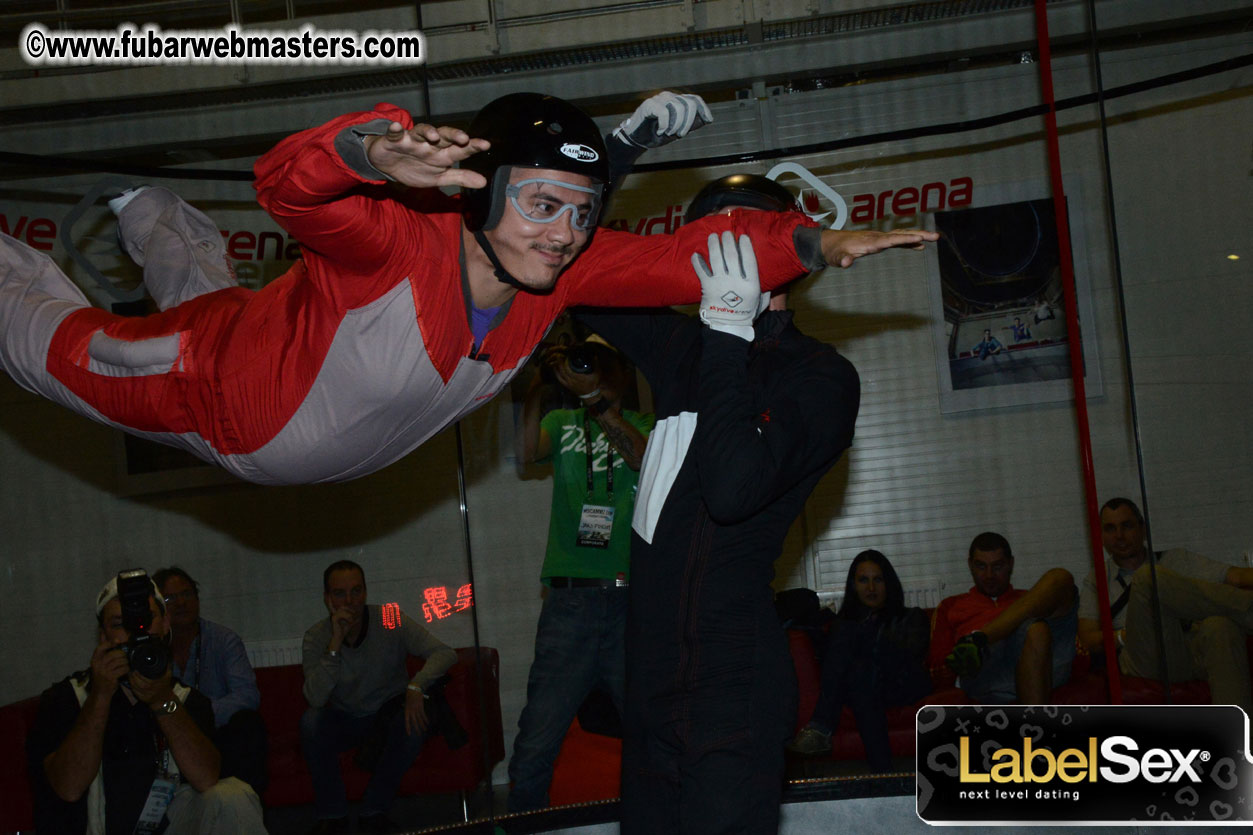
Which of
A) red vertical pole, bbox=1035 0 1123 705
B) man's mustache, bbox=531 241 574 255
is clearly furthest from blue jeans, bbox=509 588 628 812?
man's mustache, bbox=531 241 574 255

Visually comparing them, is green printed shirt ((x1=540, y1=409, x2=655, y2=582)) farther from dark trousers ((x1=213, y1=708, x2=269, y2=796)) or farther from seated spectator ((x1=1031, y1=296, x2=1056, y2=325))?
seated spectator ((x1=1031, y1=296, x2=1056, y2=325))

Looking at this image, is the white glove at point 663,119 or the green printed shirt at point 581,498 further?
the green printed shirt at point 581,498

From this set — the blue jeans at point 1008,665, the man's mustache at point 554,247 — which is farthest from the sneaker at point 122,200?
the blue jeans at point 1008,665

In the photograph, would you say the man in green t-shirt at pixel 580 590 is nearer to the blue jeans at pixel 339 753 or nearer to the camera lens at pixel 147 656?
the blue jeans at pixel 339 753

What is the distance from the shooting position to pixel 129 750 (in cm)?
288

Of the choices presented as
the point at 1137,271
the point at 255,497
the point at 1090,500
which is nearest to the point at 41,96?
the point at 255,497

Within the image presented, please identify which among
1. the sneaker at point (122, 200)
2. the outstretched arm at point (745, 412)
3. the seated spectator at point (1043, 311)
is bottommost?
the outstretched arm at point (745, 412)

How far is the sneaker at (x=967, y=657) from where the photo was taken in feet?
11.9

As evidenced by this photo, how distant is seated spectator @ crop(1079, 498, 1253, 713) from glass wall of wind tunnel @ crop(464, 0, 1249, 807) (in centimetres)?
28

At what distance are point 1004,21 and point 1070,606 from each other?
88.2 inches

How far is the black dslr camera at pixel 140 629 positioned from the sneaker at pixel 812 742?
2073mm

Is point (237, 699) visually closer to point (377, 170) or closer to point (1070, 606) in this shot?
point (377, 170)

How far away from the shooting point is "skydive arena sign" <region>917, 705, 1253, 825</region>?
2.60 meters

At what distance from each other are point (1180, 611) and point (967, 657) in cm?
70
